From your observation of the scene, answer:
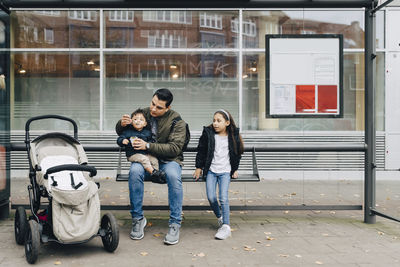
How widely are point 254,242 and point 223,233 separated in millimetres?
369

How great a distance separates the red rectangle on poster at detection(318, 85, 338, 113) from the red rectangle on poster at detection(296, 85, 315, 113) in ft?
0.33

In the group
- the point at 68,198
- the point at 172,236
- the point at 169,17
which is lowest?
the point at 172,236

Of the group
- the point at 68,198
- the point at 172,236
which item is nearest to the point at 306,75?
the point at 172,236

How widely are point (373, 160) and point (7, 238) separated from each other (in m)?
4.72

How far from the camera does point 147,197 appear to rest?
7.20 meters

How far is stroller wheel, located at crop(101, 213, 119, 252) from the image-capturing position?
4.08 metres

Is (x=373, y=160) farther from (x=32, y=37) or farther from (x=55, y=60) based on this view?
(x=32, y=37)

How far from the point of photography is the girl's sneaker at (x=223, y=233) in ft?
15.7

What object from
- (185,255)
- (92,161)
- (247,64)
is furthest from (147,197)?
(247,64)

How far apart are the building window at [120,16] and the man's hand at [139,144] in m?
6.19

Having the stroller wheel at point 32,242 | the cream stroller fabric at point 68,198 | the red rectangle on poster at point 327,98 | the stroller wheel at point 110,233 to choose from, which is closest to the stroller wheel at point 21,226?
the stroller wheel at point 32,242

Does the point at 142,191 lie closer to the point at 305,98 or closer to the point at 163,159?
the point at 163,159

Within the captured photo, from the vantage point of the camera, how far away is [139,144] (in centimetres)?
466

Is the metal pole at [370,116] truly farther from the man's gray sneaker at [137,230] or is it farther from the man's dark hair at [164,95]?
the man's gray sneaker at [137,230]
